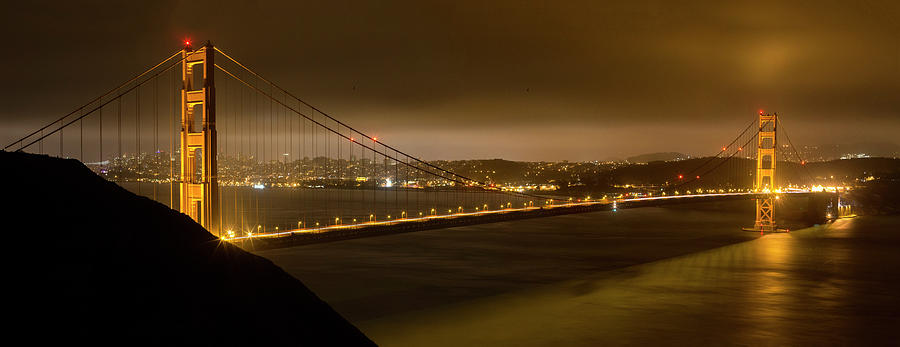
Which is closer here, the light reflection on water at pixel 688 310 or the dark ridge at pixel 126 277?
the dark ridge at pixel 126 277

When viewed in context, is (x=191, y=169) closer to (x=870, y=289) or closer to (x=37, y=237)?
(x=37, y=237)

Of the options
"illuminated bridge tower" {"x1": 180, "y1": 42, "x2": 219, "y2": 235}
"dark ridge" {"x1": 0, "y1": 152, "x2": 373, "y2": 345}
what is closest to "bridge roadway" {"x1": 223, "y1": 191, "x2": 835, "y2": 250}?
"illuminated bridge tower" {"x1": 180, "y1": 42, "x2": 219, "y2": 235}

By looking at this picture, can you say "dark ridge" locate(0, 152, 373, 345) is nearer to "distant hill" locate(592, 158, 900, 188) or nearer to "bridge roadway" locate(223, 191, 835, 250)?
"bridge roadway" locate(223, 191, 835, 250)

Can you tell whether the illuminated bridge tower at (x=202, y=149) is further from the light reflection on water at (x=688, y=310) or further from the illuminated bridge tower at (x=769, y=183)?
the illuminated bridge tower at (x=769, y=183)

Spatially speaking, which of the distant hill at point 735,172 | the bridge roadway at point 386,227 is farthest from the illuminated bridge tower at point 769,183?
the distant hill at point 735,172

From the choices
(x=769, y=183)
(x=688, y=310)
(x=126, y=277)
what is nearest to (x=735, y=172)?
(x=769, y=183)

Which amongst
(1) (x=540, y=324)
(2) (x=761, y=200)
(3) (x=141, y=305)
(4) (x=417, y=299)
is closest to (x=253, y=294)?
(3) (x=141, y=305)

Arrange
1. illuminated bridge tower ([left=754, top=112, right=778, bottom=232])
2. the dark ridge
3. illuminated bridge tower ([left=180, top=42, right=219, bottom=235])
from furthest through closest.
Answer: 1. illuminated bridge tower ([left=754, top=112, right=778, bottom=232])
2. illuminated bridge tower ([left=180, top=42, right=219, bottom=235])
3. the dark ridge

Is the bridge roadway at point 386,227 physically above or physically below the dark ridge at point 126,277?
below

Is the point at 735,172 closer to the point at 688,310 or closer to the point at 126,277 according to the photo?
the point at 688,310
